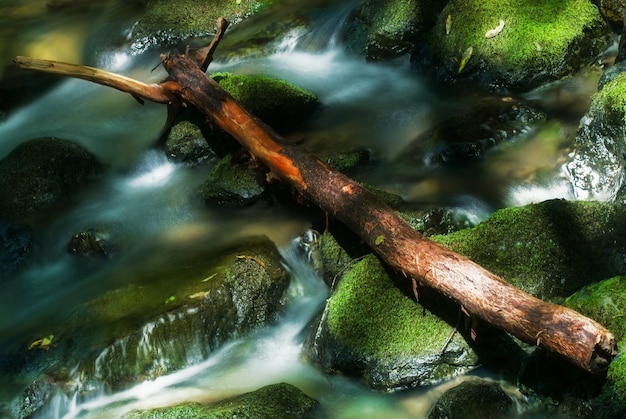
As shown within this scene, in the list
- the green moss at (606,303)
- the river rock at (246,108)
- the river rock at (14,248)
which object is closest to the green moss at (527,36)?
the river rock at (246,108)

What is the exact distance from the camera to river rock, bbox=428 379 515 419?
4254 mm

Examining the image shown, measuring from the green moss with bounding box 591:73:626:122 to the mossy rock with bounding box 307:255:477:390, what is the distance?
7.97ft

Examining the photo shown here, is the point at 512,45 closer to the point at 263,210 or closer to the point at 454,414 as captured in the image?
the point at 263,210

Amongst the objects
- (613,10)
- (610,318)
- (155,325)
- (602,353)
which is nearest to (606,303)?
(610,318)

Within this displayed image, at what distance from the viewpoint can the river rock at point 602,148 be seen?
228 inches

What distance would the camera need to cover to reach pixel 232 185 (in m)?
6.61

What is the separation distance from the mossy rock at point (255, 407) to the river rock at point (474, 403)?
84 cm

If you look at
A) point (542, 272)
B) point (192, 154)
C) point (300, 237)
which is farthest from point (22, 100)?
point (542, 272)

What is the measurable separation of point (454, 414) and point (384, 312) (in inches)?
35.7

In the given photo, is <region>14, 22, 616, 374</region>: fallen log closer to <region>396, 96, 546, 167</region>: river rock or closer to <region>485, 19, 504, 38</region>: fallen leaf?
<region>396, 96, 546, 167</region>: river rock

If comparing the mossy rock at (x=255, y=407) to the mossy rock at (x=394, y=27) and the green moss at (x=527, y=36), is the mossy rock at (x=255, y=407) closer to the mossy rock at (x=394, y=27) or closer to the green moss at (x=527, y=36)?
the green moss at (x=527, y=36)

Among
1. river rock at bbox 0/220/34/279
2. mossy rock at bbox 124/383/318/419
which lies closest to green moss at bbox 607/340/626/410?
mossy rock at bbox 124/383/318/419

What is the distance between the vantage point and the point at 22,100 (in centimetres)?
909

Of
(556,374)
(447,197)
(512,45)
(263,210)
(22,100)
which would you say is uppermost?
(22,100)
